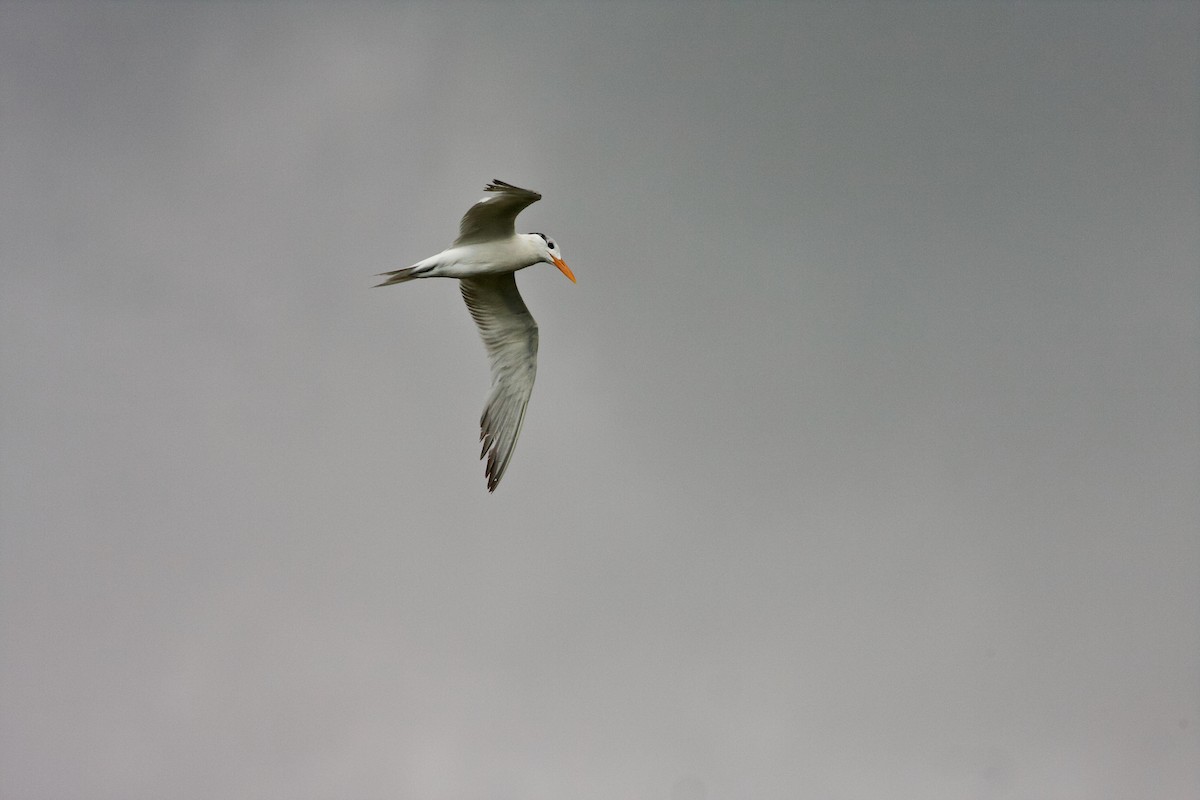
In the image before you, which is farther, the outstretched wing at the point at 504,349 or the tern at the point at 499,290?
the outstretched wing at the point at 504,349

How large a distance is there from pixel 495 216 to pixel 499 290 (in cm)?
208

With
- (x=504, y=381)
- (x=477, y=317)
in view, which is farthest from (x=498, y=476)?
(x=477, y=317)

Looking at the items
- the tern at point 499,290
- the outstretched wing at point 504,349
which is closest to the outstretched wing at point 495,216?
the tern at point 499,290

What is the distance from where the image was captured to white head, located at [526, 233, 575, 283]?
60.1 feet

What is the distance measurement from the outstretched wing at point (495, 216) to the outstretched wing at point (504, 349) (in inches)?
46.5

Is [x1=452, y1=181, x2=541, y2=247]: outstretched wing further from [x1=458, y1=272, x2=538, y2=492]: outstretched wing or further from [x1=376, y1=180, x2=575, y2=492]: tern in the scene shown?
Result: [x1=458, y1=272, x2=538, y2=492]: outstretched wing

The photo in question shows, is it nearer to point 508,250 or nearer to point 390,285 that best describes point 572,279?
point 508,250

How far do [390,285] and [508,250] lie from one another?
231 centimetres

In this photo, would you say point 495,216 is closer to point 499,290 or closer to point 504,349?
point 499,290

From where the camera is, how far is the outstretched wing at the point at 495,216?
16.1m

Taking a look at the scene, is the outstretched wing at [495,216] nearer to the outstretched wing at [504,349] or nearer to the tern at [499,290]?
the tern at [499,290]

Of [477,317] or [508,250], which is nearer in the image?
[508,250]

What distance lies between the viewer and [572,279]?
60.2 feet

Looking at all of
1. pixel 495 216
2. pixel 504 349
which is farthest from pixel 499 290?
pixel 495 216
